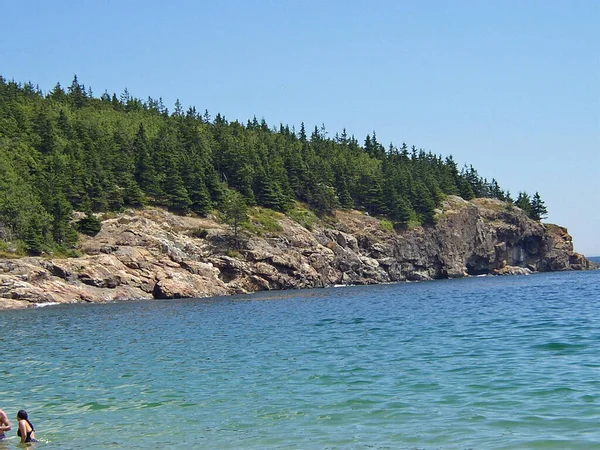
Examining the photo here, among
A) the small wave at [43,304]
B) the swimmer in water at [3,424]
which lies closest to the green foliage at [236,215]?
the small wave at [43,304]

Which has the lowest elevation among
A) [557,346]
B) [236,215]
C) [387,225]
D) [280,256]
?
[557,346]

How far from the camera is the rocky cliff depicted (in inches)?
3105

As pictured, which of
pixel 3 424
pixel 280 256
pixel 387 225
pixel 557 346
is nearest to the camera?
pixel 3 424

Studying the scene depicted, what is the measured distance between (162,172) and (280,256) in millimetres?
31145

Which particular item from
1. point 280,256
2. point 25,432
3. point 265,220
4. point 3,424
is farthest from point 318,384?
point 265,220

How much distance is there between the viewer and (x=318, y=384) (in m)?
23.5

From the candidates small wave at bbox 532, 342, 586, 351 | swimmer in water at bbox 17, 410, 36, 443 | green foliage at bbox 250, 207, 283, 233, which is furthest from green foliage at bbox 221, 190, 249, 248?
swimmer in water at bbox 17, 410, 36, 443

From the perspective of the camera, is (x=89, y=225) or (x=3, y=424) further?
(x=89, y=225)

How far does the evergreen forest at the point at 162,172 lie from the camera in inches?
3733

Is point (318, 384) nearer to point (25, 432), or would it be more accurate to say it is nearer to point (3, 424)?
point (25, 432)

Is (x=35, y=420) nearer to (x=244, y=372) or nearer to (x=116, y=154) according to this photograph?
(x=244, y=372)

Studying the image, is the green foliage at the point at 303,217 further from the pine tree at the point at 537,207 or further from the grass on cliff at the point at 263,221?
the pine tree at the point at 537,207

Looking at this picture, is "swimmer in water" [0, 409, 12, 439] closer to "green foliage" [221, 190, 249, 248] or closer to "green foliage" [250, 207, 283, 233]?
"green foliage" [221, 190, 249, 248]

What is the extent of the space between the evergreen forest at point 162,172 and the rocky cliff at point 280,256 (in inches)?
205
